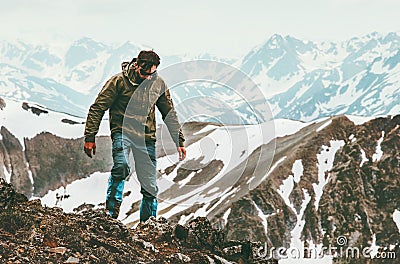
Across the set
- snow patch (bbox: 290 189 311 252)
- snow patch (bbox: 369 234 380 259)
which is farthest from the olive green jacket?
snow patch (bbox: 290 189 311 252)

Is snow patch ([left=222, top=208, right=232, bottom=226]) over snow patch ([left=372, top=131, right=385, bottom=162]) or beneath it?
beneath

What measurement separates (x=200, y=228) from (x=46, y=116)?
156m

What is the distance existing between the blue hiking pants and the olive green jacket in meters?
0.27

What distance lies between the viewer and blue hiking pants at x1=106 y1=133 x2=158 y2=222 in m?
16.0

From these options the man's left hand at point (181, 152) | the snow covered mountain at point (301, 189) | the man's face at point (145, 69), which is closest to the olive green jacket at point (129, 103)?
the man's face at point (145, 69)

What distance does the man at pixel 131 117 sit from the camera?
15.6 meters

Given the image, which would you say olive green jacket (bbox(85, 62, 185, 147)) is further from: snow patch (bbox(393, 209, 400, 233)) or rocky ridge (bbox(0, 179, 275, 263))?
snow patch (bbox(393, 209, 400, 233))

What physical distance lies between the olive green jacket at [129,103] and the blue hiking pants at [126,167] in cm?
27

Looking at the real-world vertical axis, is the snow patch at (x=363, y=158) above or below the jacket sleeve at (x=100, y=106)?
above

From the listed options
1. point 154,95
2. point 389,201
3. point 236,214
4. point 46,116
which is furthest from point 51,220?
point 46,116

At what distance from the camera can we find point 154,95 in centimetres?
1608

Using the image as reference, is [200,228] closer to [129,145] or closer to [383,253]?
[129,145]

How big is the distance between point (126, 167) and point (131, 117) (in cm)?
142

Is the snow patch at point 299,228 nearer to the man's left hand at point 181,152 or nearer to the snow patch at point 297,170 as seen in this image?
the snow patch at point 297,170
